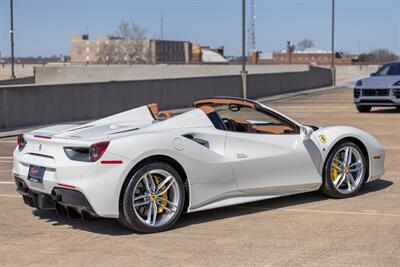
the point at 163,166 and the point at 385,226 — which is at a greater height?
the point at 163,166

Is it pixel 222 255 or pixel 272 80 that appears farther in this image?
pixel 272 80

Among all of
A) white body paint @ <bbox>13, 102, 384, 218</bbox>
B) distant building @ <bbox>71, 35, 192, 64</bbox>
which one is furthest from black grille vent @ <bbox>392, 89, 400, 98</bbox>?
distant building @ <bbox>71, 35, 192, 64</bbox>

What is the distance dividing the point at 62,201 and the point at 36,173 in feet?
1.56

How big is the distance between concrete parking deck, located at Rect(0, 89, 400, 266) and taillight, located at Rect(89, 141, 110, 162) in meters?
0.76

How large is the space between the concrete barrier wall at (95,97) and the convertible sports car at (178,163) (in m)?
10.2

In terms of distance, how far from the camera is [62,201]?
598 cm

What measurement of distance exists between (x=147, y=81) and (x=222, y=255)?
1728cm

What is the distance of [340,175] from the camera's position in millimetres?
7668

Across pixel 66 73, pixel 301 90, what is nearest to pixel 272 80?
pixel 301 90

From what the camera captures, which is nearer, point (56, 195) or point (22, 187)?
point (56, 195)

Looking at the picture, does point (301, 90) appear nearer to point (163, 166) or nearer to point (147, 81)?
point (147, 81)

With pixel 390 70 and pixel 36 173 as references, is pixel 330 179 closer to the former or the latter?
pixel 36 173

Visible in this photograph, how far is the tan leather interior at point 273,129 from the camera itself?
7482mm

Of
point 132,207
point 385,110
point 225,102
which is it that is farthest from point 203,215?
point 385,110
